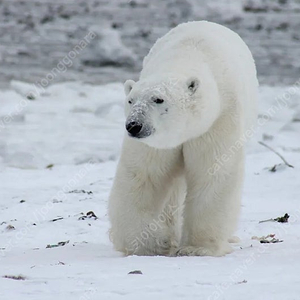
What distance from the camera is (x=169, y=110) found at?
4016mm

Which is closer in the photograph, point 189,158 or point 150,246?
point 189,158

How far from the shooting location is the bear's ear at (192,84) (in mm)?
4113

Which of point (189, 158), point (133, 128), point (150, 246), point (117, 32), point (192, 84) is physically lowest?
point (117, 32)

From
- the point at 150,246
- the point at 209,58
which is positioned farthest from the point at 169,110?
the point at 150,246

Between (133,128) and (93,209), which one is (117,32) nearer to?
(93,209)

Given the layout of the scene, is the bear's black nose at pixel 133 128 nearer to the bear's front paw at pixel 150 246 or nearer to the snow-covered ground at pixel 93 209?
the snow-covered ground at pixel 93 209

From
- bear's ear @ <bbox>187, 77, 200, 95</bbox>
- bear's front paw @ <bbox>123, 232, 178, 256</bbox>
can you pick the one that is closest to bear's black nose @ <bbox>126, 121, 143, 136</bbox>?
bear's ear @ <bbox>187, 77, 200, 95</bbox>

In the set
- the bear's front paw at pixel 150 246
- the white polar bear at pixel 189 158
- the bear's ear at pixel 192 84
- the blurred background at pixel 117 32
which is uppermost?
the bear's ear at pixel 192 84

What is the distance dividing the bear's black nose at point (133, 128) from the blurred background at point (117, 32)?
8910 millimetres

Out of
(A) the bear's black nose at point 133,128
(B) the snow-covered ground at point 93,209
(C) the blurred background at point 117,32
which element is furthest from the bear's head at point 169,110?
(C) the blurred background at point 117,32

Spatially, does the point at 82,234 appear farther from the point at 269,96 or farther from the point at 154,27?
the point at 154,27

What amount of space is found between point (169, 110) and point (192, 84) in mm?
210

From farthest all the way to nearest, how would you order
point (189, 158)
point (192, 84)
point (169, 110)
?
point (189, 158), point (192, 84), point (169, 110)

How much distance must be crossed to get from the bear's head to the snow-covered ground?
24.4 inches
